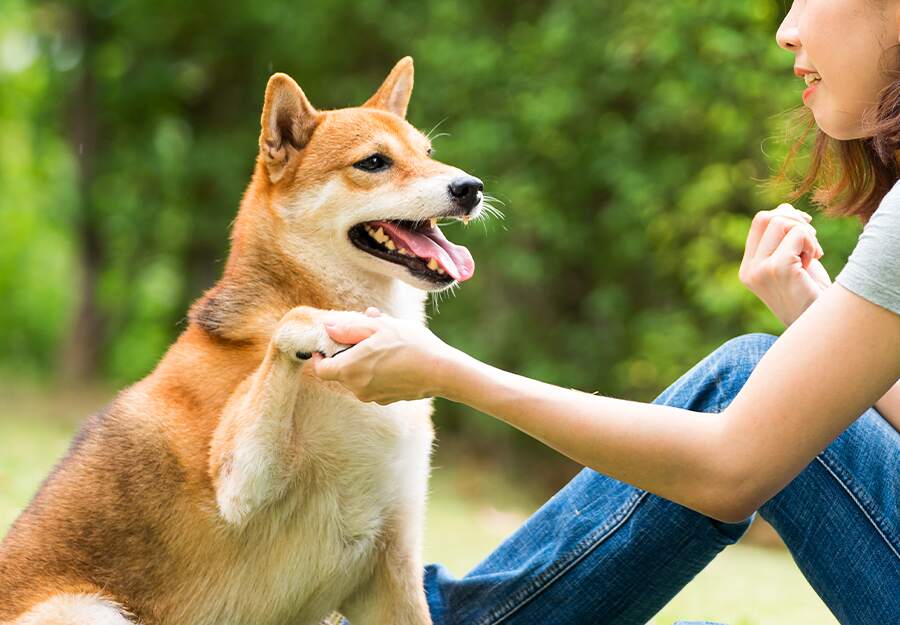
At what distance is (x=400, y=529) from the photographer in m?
2.72

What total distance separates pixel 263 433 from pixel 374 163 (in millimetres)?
982

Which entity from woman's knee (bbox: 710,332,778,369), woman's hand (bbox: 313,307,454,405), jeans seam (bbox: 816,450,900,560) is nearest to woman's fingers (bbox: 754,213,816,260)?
woman's knee (bbox: 710,332,778,369)

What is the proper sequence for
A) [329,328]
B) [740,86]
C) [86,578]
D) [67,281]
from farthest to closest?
[67,281]
[740,86]
[86,578]
[329,328]

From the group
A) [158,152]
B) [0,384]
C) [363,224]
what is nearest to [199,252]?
[158,152]

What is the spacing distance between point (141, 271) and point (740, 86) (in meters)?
11.6

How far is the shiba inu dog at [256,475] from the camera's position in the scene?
2479mm

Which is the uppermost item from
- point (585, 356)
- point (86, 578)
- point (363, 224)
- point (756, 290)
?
point (756, 290)

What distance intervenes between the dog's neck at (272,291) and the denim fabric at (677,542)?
72cm

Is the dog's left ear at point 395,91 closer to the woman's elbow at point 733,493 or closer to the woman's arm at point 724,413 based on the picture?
the woman's arm at point 724,413

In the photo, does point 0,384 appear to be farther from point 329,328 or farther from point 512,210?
point 329,328

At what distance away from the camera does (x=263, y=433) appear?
243 cm

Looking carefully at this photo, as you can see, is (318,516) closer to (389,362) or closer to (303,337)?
(303,337)

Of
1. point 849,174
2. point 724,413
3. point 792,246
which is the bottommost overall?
point 724,413

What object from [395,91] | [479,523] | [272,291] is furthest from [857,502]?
[479,523]
